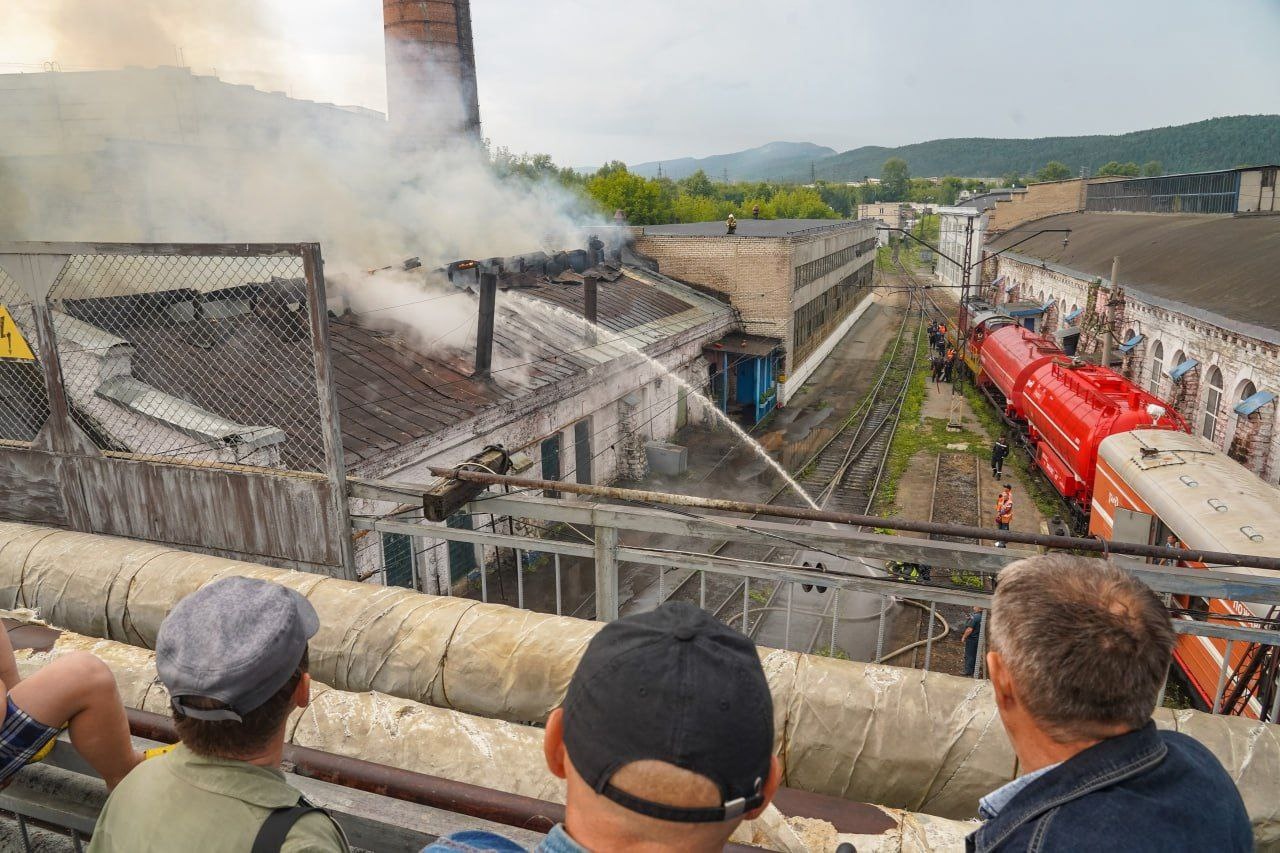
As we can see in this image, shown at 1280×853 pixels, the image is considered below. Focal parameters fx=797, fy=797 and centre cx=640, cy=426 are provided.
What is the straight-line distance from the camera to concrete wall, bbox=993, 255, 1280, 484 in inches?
650

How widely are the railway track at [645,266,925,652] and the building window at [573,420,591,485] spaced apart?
3450 millimetres

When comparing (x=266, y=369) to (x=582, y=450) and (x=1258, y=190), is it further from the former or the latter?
(x=1258, y=190)

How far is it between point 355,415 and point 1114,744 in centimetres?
1136

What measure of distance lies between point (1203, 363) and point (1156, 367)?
3658mm

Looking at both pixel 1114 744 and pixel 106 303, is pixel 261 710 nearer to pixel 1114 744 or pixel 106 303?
pixel 1114 744

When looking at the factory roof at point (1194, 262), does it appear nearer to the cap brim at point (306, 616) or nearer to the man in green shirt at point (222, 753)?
the cap brim at point (306, 616)

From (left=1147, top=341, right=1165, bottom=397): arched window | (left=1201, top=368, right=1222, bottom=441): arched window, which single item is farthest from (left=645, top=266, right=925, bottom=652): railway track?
(left=1201, top=368, right=1222, bottom=441): arched window

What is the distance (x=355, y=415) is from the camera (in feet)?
38.3

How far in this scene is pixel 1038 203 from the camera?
57.3m

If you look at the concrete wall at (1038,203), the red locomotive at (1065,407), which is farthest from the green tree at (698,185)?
the red locomotive at (1065,407)

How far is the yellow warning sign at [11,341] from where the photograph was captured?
16.0ft

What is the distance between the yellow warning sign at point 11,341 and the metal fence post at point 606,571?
3766mm

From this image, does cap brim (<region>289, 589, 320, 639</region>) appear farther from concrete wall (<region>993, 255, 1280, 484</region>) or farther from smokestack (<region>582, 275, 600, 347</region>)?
concrete wall (<region>993, 255, 1280, 484</region>)

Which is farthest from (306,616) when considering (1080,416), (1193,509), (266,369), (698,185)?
(698,185)
